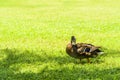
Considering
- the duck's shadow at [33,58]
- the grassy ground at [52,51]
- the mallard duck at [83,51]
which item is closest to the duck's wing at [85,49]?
the mallard duck at [83,51]

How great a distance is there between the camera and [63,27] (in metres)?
24.1

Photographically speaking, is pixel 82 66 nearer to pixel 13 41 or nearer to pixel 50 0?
pixel 13 41

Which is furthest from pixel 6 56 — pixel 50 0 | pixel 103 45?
pixel 50 0

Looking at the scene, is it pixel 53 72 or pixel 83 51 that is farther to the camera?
pixel 83 51

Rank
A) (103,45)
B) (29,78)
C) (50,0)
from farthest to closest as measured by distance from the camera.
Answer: (50,0)
(103,45)
(29,78)

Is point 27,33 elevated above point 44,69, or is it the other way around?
point 27,33

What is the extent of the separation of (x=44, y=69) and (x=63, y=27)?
11035 mm

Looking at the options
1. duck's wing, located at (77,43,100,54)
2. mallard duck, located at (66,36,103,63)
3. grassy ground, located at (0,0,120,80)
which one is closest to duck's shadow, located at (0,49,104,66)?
grassy ground, located at (0,0,120,80)

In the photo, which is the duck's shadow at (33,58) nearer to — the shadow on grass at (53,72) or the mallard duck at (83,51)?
the shadow on grass at (53,72)

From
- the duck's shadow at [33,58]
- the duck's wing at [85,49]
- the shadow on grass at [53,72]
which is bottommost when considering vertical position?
the shadow on grass at [53,72]

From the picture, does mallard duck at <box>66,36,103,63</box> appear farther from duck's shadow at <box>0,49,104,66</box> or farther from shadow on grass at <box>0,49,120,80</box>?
duck's shadow at <box>0,49,104,66</box>

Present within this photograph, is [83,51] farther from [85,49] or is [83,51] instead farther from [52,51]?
[52,51]

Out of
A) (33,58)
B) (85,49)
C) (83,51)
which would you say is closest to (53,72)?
(83,51)

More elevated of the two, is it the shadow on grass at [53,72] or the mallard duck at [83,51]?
the mallard duck at [83,51]
